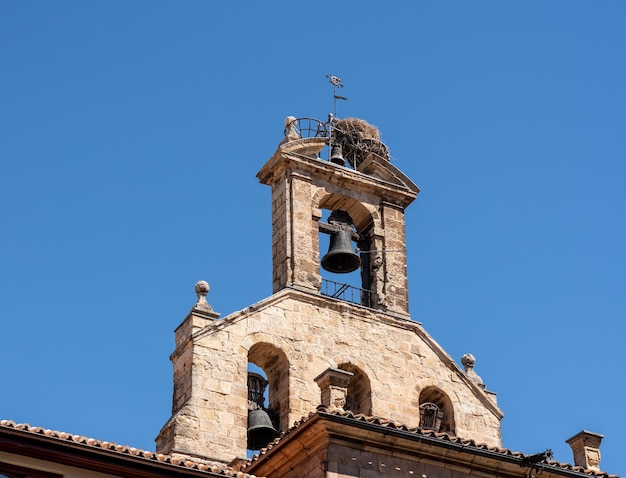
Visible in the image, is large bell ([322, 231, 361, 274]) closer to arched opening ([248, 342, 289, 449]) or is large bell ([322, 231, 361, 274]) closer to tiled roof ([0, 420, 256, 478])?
arched opening ([248, 342, 289, 449])

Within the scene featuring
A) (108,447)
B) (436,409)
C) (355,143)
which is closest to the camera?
(108,447)

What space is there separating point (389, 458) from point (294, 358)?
709 centimetres

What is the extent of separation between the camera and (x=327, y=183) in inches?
1362

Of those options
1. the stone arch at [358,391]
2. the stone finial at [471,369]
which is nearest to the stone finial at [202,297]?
the stone arch at [358,391]

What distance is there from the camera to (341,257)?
33.6 meters

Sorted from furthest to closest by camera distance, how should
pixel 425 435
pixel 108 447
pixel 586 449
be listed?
pixel 586 449 → pixel 425 435 → pixel 108 447

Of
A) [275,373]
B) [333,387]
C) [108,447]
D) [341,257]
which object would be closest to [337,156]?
[341,257]

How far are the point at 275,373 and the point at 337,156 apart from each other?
17.7 ft

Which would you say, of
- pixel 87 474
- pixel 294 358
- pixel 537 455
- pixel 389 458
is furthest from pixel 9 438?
pixel 294 358

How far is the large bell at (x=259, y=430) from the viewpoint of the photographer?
30.7 metres

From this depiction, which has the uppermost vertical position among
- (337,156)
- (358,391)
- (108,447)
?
(337,156)

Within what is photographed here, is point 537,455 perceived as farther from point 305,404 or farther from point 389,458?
point 305,404

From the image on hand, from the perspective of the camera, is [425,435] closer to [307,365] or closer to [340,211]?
[307,365]

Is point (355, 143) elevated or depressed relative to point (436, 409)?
elevated
